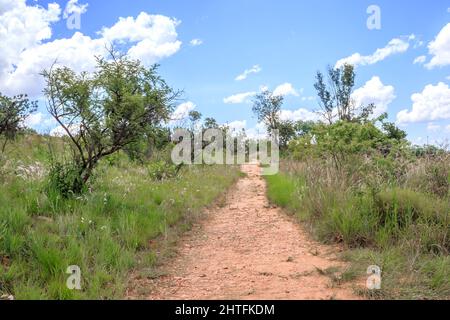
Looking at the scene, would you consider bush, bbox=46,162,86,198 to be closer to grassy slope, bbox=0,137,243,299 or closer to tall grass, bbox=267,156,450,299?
grassy slope, bbox=0,137,243,299

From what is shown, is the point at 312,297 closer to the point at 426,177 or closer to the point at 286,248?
the point at 286,248

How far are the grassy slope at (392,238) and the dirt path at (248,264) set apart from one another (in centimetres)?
34

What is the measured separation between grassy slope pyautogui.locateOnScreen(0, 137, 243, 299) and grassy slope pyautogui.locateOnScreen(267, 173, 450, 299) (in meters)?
2.57

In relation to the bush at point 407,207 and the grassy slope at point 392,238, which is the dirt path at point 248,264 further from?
the bush at point 407,207

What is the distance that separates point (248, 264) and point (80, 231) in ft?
7.44

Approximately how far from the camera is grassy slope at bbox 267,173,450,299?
438 cm

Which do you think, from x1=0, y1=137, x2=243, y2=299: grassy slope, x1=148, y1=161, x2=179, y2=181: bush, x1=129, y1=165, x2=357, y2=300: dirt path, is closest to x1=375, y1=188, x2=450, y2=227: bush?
x1=129, y1=165, x2=357, y2=300: dirt path

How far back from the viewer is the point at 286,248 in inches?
247

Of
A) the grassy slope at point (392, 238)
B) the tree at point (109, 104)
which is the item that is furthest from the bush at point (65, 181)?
the grassy slope at point (392, 238)

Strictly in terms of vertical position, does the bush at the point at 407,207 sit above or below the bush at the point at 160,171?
below

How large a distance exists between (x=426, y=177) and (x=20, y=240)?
6376mm

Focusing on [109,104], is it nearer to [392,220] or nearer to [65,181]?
[65,181]

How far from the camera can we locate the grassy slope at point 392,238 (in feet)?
14.4
